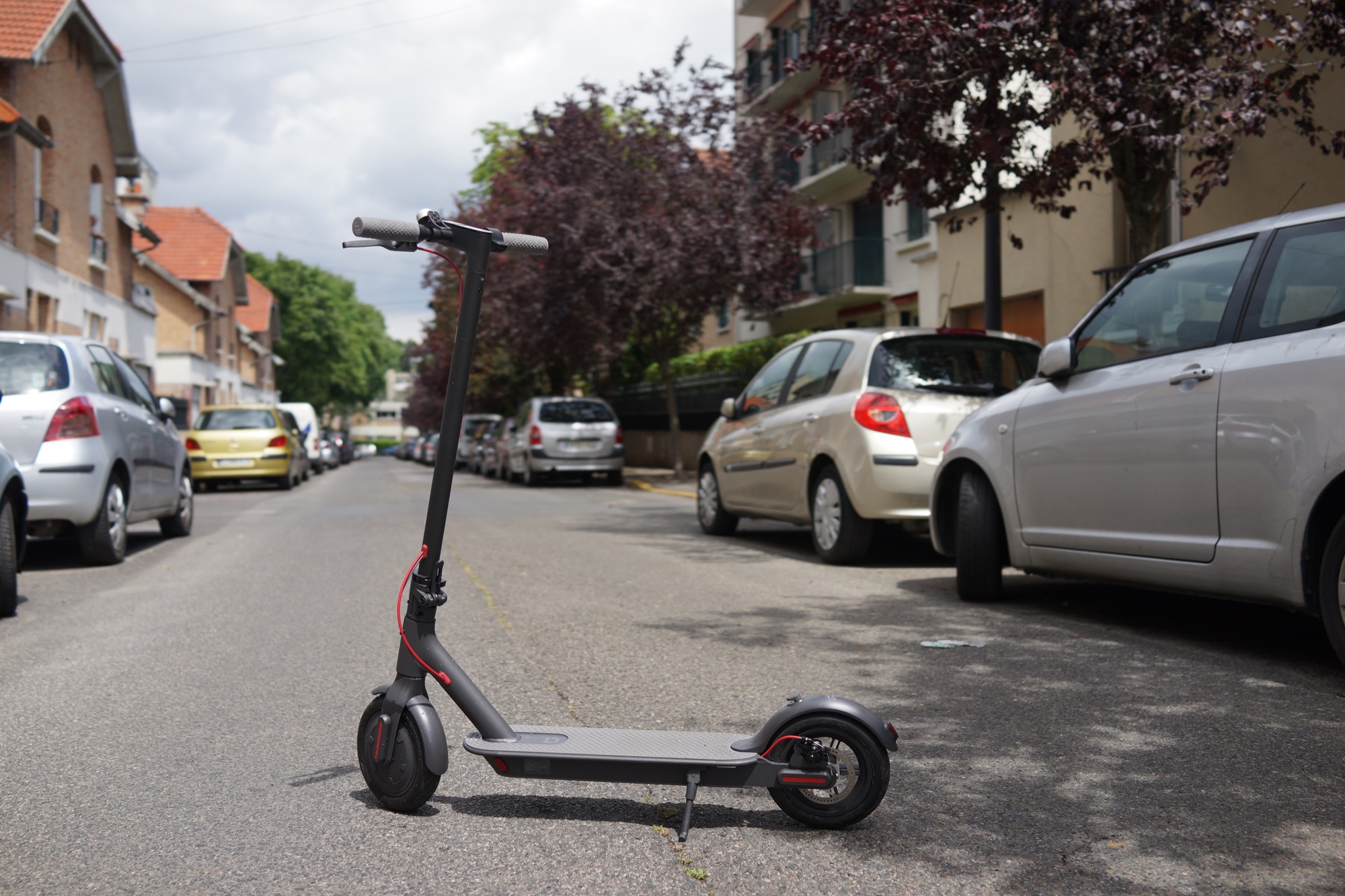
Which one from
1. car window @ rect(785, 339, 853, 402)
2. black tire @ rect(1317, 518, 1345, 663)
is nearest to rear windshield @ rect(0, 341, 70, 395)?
car window @ rect(785, 339, 853, 402)

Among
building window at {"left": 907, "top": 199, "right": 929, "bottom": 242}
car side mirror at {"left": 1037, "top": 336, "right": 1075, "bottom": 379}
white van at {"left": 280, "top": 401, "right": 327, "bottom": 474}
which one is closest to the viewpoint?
car side mirror at {"left": 1037, "top": 336, "right": 1075, "bottom": 379}

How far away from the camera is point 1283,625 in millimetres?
6051

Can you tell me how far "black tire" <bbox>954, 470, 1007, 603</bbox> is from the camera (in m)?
6.86

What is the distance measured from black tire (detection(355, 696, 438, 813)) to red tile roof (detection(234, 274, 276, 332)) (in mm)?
66090

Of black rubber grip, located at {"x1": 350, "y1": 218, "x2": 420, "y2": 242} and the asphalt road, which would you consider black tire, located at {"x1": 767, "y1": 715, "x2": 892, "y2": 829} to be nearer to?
the asphalt road

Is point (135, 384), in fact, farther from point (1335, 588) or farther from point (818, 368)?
point (1335, 588)

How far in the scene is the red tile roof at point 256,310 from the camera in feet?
219

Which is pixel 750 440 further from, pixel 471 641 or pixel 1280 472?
pixel 1280 472

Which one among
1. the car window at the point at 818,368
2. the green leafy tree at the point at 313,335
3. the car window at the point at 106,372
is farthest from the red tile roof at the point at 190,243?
the car window at the point at 818,368

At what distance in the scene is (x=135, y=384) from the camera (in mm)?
10961

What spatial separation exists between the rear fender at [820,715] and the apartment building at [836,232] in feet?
67.2

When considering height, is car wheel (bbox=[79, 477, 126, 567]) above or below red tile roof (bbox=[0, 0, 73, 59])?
below

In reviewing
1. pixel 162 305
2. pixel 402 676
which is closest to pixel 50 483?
pixel 402 676

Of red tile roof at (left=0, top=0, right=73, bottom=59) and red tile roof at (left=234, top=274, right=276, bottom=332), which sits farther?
red tile roof at (left=234, top=274, right=276, bottom=332)
